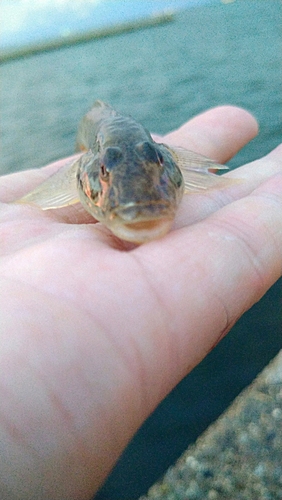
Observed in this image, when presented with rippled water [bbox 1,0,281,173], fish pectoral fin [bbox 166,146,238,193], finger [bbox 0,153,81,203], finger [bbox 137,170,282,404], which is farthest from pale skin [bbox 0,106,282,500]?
rippled water [bbox 1,0,281,173]

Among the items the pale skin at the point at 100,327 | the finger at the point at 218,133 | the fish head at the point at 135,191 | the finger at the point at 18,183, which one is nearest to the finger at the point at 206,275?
the pale skin at the point at 100,327

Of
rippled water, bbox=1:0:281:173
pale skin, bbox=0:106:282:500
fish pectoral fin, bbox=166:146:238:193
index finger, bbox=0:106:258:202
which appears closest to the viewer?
pale skin, bbox=0:106:282:500

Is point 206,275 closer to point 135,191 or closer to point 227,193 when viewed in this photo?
point 135,191

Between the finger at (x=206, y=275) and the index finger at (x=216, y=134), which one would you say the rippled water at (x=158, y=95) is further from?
the finger at (x=206, y=275)

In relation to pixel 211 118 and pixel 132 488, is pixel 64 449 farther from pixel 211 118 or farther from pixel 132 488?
pixel 211 118

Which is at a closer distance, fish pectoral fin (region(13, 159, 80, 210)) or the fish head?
the fish head

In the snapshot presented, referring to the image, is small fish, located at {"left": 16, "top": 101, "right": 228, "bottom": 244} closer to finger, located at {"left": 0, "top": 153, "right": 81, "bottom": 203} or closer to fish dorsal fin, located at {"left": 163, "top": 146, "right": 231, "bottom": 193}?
fish dorsal fin, located at {"left": 163, "top": 146, "right": 231, "bottom": 193}
